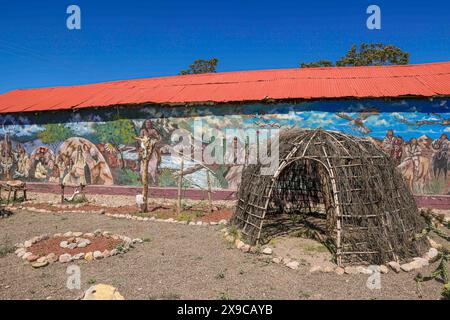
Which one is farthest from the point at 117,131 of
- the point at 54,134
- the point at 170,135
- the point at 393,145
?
the point at 393,145

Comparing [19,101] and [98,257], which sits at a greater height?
[19,101]

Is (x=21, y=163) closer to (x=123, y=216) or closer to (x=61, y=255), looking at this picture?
(x=123, y=216)

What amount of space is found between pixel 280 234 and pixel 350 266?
2616mm

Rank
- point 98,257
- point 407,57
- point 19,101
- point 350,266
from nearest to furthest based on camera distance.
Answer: point 350,266 < point 98,257 < point 19,101 < point 407,57

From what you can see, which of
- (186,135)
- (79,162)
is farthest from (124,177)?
(186,135)

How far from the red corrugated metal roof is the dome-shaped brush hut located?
18.6ft

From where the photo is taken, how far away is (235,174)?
1391 centimetres

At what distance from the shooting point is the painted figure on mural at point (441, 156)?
12.4 meters

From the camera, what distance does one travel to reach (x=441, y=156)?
40.8 ft

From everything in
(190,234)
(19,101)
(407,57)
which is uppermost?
(407,57)

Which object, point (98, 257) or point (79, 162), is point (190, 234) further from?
point (79, 162)

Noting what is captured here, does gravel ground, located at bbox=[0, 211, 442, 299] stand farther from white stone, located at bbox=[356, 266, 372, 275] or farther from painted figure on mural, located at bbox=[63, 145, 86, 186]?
painted figure on mural, located at bbox=[63, 145, 86, 186]

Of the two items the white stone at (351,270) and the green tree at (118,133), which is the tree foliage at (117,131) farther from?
the white stone at (351,270)

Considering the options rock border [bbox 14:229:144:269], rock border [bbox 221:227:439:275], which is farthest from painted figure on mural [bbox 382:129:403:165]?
rock border [bbox 14:229:144:269]
